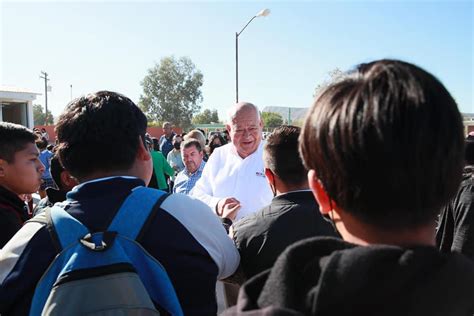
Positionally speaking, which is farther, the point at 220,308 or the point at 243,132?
the point at 220,308

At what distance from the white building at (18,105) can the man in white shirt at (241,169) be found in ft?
60.1

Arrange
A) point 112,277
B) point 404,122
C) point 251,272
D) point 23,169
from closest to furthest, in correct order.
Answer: point 404,122 < point 112,277 < point 251,272 < point 23,169

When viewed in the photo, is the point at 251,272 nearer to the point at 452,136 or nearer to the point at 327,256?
the point at 327,256

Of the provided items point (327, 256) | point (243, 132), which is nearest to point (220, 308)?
point (243, 132)

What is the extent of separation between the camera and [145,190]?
1466mm

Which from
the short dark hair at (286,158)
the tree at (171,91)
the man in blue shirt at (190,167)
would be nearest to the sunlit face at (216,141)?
the man in blue shirt at (190,167)

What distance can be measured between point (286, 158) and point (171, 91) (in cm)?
4634

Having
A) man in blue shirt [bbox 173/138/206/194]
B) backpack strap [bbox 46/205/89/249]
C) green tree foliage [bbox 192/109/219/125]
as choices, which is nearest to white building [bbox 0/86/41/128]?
man in blue shirt [bbox 173/138/206/194]

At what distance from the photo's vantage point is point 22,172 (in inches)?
102

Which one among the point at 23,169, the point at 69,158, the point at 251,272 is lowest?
the point at 251,272

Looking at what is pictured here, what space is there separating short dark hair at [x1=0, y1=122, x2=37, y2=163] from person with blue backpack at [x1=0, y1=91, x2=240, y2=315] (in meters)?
1.25

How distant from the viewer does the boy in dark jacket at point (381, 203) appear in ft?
2.39

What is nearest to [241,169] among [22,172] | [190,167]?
[22,172]

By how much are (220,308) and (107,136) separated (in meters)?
3.60
